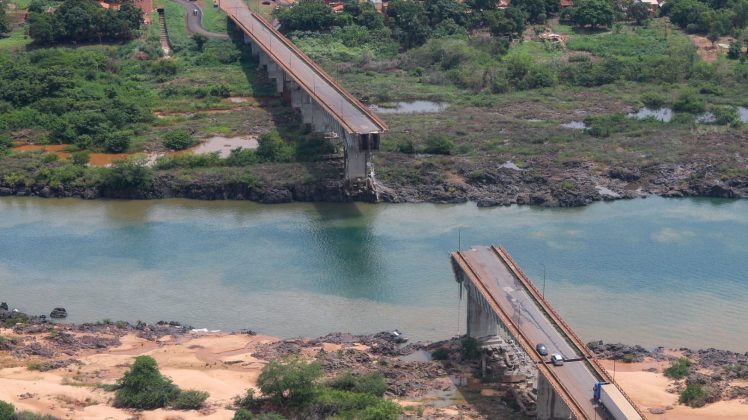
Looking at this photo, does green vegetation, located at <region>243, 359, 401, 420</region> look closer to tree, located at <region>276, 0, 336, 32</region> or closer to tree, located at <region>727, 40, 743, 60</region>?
tree, located at <region>276, 0, 336, 32</region>

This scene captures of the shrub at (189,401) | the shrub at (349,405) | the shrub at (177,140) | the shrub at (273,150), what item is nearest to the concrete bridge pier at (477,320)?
the shrub at (349,405)

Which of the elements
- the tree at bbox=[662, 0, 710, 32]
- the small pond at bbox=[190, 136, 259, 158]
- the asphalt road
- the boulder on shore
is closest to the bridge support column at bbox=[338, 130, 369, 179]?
the small pond at bbox=[190, 136, 259, 158]

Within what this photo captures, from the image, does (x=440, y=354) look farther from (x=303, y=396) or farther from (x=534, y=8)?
(x=534, y=8)

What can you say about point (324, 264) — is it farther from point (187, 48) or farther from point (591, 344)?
point (187, 48)

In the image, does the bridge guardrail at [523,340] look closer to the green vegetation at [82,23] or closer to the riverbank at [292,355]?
the riverbank at [292,355]

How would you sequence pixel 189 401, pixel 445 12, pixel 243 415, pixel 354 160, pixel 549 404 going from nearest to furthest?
pixel 243 415 < pixel 549 404 < pixel 189 401 < pixel 354 160 < pixel 445 12

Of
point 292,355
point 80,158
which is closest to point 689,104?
point 80,158

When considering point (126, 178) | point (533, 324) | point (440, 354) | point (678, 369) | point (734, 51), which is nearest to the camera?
point (533, 324)
